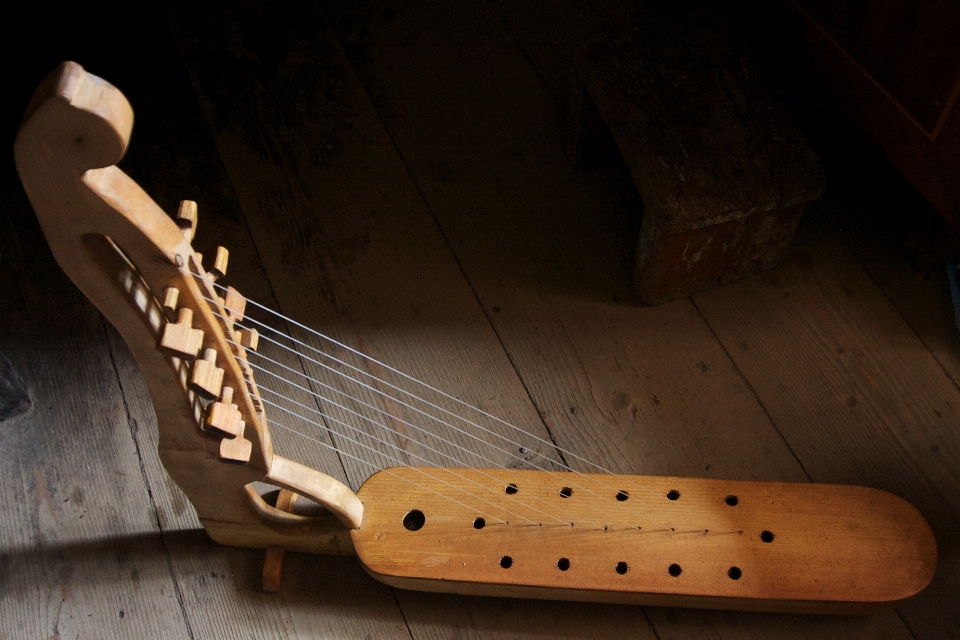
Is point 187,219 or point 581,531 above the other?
point 187,219

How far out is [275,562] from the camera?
42.7 inches

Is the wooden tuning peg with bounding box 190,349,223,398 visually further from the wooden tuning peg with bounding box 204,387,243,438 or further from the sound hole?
the sound hole

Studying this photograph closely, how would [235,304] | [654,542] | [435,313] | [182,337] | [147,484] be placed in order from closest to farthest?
[182,337] → [235,304] → [654,542] → [147,484] → [435,313]

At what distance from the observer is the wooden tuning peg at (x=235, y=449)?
78 centimetres

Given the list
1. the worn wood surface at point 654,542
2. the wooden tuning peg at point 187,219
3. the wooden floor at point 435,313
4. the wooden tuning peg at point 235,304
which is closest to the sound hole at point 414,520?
the worn wood surface at point 654,542

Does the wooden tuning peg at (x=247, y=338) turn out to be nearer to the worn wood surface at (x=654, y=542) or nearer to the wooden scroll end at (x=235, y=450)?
the wooden scroll end at (x=235, y=450)

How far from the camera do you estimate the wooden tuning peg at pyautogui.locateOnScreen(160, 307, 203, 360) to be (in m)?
0.68

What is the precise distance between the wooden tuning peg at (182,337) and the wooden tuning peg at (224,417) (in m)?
0.07

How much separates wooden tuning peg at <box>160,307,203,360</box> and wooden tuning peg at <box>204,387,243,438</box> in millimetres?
70

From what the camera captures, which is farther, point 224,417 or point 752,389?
point 752,389

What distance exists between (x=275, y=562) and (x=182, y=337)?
1.60 ft

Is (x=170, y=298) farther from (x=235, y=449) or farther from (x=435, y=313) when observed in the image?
(x=435, y=313)

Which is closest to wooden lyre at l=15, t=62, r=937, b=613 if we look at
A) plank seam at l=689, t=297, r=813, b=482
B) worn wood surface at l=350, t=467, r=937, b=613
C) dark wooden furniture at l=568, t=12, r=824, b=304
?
worn wood surface at l=350, t=467, r=937, b=613

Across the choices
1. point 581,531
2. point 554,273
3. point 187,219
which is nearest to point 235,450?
point 187,219
